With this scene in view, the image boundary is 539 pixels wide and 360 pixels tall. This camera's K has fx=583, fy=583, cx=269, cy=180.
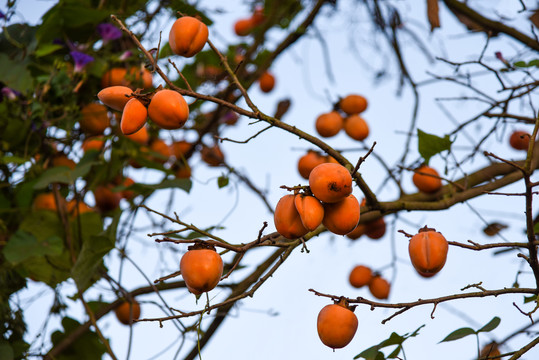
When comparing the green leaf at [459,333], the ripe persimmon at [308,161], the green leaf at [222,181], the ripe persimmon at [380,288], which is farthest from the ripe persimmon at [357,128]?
the green leaf at [459,333]

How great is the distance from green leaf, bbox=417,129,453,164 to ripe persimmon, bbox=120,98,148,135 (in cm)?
62

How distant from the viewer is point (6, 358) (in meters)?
1.09

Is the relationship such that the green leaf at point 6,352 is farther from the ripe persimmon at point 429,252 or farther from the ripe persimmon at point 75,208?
the ripe persimmon at point 429,252

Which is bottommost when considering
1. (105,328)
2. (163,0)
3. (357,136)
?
(105,328)

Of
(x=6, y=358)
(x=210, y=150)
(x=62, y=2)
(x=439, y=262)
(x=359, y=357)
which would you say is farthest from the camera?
(x=210, y=150)

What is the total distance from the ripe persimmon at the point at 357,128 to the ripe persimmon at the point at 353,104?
0.08 ft

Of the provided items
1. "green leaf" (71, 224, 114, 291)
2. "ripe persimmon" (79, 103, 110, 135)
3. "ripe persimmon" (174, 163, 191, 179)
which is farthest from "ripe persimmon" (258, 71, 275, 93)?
"green leaf" (71, 224, 114, 291)

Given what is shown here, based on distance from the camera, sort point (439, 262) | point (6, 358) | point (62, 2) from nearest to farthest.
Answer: point (439, 262)
point (6, 358)
point (62, 2)

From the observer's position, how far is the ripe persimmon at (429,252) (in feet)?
2.56

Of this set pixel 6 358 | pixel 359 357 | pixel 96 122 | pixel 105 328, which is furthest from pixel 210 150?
pixel 359 357

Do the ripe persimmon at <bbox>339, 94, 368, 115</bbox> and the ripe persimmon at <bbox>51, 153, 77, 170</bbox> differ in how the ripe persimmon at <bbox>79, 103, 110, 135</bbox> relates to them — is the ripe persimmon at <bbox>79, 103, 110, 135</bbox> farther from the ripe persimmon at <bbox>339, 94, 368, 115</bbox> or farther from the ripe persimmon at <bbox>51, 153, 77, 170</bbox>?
the ripe persimmon at <bbox>339, 94, 368, 115</bbox>

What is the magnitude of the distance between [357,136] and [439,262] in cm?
63

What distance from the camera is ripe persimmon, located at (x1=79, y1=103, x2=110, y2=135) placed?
1.37 metres

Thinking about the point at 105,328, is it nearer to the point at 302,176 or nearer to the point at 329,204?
the point at 302,176
